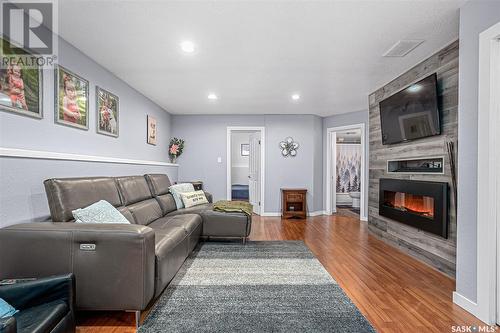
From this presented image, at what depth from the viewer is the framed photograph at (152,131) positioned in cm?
442

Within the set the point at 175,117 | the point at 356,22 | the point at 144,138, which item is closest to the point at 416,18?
the point at 356,22

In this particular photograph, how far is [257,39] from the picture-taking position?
2.37 metres

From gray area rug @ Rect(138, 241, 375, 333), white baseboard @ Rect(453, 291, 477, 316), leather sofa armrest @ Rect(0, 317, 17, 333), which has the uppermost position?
leather sofa armrest @ Rect(0, 317, 17, 333)

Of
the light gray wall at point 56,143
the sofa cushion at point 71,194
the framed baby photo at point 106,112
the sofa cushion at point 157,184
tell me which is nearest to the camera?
the light gray wall at point 56,143

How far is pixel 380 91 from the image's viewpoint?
12.5 ft

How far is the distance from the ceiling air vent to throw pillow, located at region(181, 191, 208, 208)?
331 cm

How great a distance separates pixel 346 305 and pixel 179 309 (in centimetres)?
132

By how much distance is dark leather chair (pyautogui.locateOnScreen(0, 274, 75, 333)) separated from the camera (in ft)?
4.04

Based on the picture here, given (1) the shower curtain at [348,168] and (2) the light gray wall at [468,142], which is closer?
(2) the light gray wall at [468,142]

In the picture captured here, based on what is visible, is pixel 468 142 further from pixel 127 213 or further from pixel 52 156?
pixel 52 156

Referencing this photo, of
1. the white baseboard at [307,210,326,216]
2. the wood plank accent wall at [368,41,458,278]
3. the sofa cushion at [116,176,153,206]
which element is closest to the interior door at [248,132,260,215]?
the white baseboard at [307,210,326,216]

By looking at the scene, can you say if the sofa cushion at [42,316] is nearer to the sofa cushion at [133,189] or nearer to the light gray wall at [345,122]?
the sofa cushion at [133,189]

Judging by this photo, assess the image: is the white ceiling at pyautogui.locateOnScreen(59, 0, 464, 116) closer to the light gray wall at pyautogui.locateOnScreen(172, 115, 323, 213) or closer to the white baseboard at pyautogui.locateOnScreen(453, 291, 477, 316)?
the light gray wall at pyautogui.locateOnScreen(172, 115, 323, 213)

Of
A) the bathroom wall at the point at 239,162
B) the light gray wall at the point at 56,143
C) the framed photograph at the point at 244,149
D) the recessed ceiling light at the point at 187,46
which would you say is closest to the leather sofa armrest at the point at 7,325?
the light gray wall at the point at 56,143
